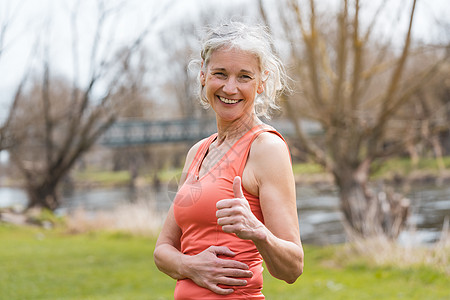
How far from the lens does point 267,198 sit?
1.52m

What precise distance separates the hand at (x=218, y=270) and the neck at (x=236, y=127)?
1.25 ft

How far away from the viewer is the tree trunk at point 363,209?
358 inches

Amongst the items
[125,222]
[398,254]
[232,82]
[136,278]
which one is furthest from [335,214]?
[232,82]

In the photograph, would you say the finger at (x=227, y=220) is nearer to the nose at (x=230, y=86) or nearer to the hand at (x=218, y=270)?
the hand at (x=218, y=270)

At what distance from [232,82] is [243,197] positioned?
413 mm

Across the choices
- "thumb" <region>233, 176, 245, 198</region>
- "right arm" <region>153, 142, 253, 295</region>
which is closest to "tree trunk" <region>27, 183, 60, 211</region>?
"right arm" <region>153, 142, 253, 295</region>

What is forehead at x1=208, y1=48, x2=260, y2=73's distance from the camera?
5.37 feet

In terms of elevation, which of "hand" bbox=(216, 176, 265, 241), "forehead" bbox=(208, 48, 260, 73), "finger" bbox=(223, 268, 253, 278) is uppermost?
"forehead" bbox=(208, 48, 260, 73)

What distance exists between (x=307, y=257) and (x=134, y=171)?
3036cm

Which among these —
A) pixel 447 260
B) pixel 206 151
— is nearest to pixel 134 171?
pixel 447 260

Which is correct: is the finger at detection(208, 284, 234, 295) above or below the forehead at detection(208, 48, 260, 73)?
below

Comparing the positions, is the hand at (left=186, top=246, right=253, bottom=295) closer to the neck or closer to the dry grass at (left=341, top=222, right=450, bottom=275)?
the neck

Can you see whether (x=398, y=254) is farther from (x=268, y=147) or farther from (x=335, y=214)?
(x=335, y=214)

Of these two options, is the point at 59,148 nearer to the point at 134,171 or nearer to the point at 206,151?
the point at 206,151
